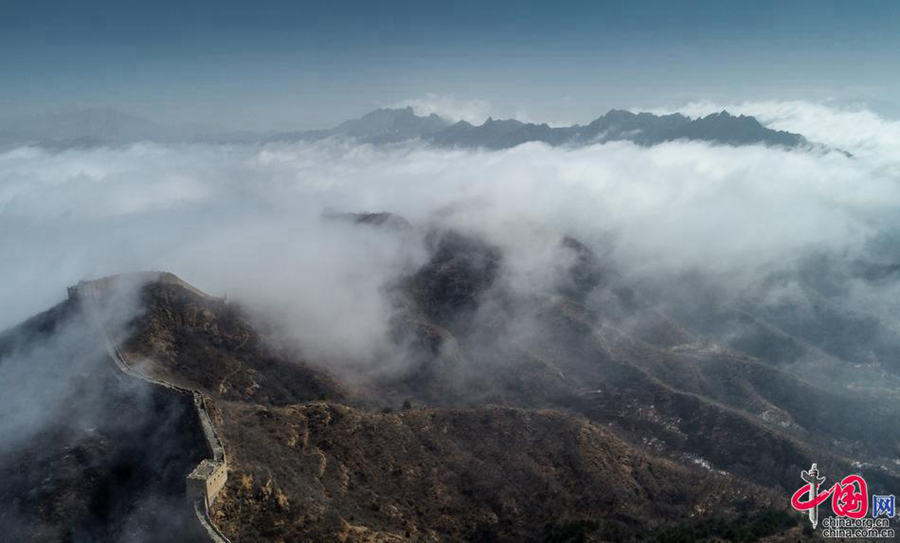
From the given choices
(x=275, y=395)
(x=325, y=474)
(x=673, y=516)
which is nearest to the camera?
(x=325, y=474)

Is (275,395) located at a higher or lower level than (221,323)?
lower

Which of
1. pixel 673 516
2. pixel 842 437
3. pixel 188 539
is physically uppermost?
pixel 188 539

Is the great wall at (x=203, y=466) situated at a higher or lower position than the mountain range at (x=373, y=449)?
higher

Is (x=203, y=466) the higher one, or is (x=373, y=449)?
(x=203, y=466)

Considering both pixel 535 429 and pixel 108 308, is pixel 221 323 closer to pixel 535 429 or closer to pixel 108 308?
pixel 108 308

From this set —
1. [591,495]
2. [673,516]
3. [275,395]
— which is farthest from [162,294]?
[673,516]

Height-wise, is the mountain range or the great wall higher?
the great wall

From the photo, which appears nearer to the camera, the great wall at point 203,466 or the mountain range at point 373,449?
the great wall at point 203,466

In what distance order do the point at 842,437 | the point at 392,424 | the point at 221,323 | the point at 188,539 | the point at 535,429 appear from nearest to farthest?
the point at 188,539, the point at 392,424, the point at 535,429, the point at 221,323, the point at 842,437

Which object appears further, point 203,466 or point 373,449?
point 373,449

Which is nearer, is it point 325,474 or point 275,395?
point 325,474

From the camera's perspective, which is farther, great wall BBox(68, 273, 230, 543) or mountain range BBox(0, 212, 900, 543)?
mountain range BBox(0, 212, 900, 543)
